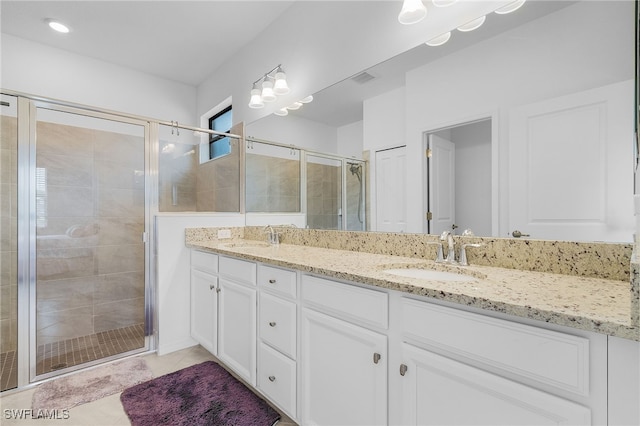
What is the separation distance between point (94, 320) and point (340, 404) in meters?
2.36

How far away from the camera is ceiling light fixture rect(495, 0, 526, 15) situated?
1209 mm

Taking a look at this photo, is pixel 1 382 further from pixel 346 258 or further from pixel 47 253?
pixel 346 258

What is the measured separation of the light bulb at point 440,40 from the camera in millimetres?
1417

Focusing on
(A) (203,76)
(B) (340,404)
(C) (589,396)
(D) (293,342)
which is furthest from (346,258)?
(A) (203,76)

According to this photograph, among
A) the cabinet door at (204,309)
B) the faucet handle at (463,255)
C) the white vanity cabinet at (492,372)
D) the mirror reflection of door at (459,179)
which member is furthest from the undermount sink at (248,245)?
the white vanity cabinet at (492,372)

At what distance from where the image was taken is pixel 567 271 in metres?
1.07

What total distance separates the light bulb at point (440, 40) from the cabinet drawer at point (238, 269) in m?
1.44

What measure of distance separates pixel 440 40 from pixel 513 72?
1.34 feet

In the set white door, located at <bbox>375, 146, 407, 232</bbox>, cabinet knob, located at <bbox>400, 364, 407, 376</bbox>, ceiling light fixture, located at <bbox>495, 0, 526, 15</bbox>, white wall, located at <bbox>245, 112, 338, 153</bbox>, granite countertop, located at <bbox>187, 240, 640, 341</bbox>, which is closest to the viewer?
granite countertop, located at <bbox>187, 240, 640, 341</bbox>

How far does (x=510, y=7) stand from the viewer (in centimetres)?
123

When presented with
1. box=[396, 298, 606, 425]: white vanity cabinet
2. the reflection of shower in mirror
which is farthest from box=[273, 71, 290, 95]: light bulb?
box=[396, 298, 606, 425]: white vanity cabinet

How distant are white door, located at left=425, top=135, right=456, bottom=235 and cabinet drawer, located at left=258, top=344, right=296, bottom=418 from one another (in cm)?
95

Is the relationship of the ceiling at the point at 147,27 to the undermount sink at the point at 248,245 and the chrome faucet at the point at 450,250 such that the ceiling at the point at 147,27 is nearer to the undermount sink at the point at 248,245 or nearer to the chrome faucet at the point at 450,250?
the undermount sink at the point at 248,245

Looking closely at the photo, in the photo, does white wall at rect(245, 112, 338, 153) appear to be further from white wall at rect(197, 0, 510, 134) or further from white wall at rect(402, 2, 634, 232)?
white wall at rect(402, 2, 634, 232)
